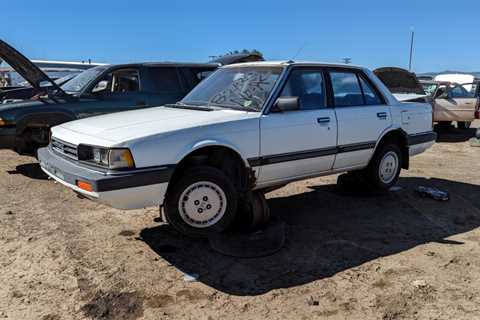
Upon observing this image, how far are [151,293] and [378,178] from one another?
3.59m

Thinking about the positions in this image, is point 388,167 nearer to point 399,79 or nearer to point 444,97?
point 444,97

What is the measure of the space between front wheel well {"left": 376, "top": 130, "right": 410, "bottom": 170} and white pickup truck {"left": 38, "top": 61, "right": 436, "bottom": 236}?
4 cm

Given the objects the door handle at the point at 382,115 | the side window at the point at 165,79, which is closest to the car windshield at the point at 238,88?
the door handle at the point at 382,115

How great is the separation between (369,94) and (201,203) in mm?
2735

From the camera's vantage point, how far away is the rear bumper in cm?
672

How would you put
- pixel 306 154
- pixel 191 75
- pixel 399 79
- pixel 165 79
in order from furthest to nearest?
pixel 399 79
pixel 191 75
pixel 165 79
pixel 306 154

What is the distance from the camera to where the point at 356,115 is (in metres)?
5.38

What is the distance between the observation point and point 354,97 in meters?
5.53

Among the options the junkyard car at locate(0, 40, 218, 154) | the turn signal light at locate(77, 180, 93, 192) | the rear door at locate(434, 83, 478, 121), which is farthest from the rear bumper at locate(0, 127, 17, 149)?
the rear door at locate(434, 83, 478, 121)


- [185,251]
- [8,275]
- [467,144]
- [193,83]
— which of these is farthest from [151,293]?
[467,144]

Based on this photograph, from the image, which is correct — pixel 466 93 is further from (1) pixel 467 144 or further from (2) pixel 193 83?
(2) pixel 193 83

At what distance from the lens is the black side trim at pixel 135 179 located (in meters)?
3.67

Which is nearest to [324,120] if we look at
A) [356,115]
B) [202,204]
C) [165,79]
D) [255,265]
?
[356,115]

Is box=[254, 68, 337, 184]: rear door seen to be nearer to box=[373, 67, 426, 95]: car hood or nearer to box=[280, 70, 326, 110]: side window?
box=[280, 70, 326, 110]: side window
